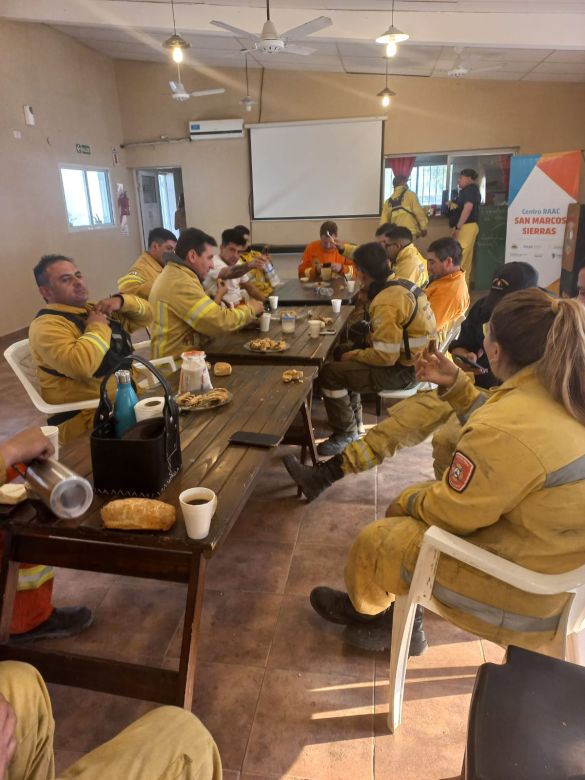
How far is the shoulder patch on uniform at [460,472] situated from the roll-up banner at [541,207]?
5919 mm

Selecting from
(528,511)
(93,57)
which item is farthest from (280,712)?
(93,57)

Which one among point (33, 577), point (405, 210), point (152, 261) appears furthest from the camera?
point (405, 210)

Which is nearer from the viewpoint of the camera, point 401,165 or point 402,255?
point 402,255

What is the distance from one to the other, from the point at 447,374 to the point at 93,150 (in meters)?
7.86

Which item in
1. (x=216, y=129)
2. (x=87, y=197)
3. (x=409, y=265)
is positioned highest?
(x=216, y=129)

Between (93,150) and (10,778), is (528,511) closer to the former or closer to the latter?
(10,778)

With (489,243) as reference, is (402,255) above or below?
above

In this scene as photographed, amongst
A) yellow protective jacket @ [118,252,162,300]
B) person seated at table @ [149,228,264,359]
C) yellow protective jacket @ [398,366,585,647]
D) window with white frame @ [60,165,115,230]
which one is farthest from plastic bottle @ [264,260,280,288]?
window with white frame @ [60,165,115,230]

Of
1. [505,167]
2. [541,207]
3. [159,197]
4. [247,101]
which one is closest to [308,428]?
[541,207]

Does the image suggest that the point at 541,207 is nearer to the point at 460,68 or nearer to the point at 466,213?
the point at 466,213

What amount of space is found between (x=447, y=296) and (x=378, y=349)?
0.96 m

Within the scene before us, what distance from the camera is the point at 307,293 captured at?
4504 millimetres

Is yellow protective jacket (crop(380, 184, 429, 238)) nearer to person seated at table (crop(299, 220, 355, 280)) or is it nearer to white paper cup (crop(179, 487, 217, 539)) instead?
person seated at table (crop(299, 220, 355, 280))

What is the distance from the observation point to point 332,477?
2594 millimetres
